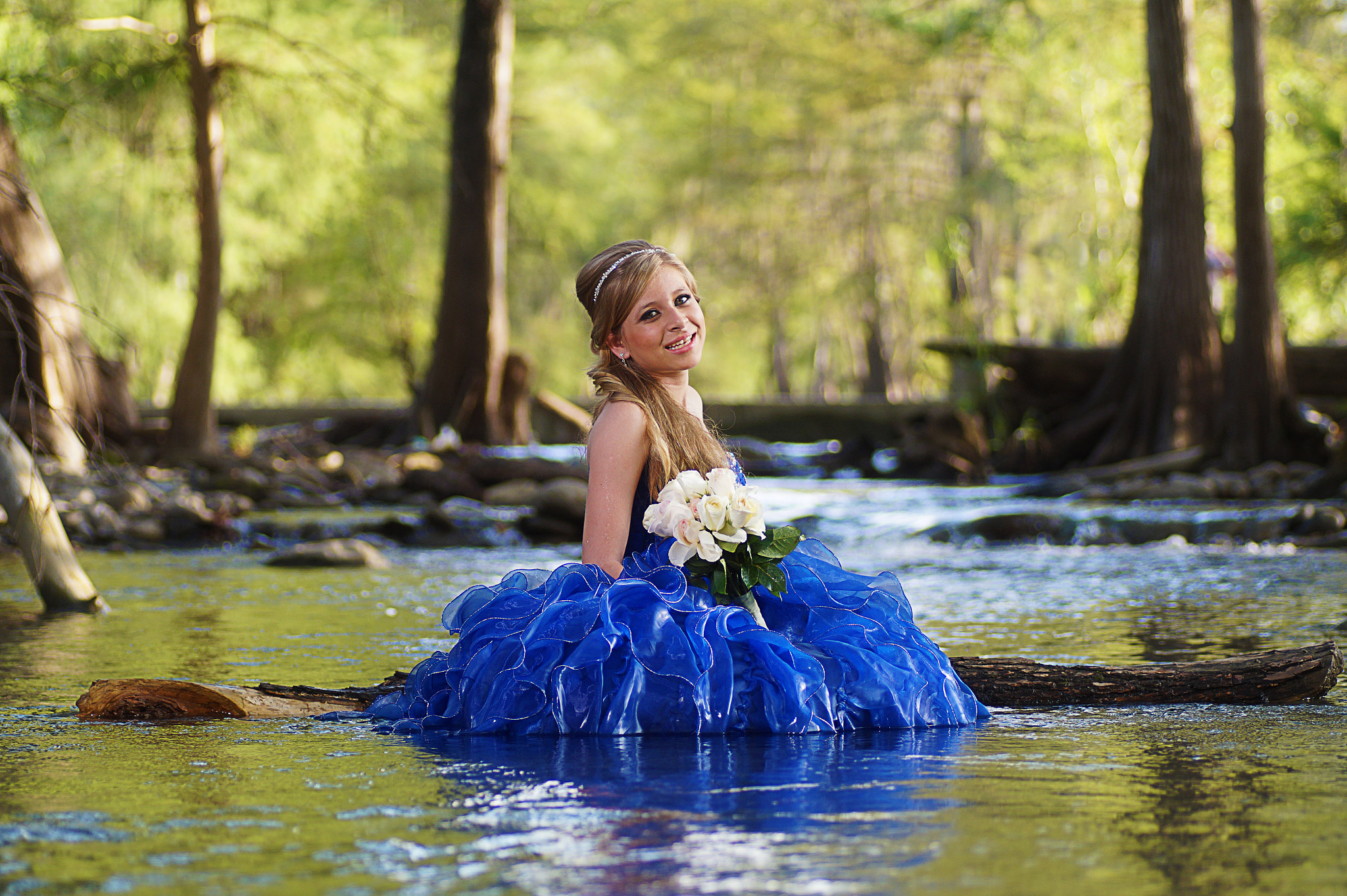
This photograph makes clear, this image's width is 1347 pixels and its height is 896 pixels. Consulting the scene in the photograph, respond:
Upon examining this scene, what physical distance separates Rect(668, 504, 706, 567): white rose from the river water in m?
0.53

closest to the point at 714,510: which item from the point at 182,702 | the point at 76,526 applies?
the point at 182,702

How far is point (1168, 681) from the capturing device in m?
4.29

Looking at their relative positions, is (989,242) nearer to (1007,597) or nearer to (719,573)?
(1007,597)

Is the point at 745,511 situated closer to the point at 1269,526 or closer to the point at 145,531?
the point at 1269,526

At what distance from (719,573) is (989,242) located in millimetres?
36412

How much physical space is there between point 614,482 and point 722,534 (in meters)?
0.41

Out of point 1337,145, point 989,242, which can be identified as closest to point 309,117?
point 1337,145

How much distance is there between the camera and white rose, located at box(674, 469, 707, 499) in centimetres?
399

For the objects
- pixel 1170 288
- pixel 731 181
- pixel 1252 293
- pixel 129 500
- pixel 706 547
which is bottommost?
pixel 706 547

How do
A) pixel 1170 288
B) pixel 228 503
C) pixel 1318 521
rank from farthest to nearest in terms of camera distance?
pixel 1170 288
pixel 228 503
pixel 1318 521

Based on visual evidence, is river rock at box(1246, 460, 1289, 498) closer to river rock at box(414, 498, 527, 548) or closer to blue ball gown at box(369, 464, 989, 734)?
river rock at box(414, 498, 527, 548)

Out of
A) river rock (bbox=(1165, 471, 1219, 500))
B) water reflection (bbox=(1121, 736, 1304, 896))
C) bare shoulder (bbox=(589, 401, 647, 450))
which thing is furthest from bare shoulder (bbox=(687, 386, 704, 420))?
river rock (bbox=(1165, 471, 1219, 500))

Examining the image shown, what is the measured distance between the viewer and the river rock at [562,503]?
12109mm

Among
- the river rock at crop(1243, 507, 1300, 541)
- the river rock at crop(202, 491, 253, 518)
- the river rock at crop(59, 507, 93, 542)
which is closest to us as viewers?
the river rock at crop(1243, 507, 1300, 541)
